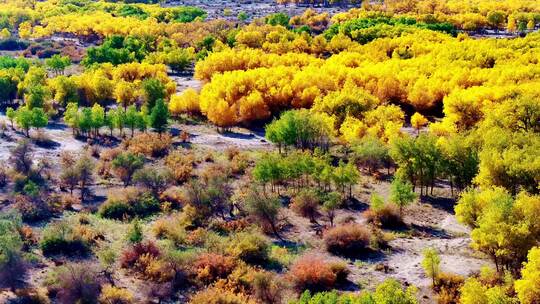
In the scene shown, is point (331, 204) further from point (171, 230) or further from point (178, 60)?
point (178, 60)

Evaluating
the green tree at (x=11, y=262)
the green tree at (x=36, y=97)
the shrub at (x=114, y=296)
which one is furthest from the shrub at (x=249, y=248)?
the green tree at (x=36, y=97)

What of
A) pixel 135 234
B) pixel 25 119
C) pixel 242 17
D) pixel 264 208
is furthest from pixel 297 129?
pixel 242 17

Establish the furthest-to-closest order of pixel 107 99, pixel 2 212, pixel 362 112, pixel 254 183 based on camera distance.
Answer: pixel 107 99, pixel 362 112, pixel 254 183, pixel 2 212

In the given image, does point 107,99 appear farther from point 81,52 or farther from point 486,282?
point 486,282

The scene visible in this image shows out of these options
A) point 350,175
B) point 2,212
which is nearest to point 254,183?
point 350,175

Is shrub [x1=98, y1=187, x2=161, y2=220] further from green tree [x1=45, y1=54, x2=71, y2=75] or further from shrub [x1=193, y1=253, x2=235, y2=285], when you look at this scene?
green tree [x1=45, y1=54, x2=71, y2=75]

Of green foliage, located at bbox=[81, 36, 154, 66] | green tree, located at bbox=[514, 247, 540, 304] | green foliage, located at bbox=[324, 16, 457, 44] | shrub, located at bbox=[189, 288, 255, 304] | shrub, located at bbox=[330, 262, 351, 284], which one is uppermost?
green foliage, located at bbox=[324, 16, 457, 44]

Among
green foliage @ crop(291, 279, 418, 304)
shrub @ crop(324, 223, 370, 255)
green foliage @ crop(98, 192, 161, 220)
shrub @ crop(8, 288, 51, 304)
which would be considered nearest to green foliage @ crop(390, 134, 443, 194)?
shrub @ crop(324, 223, 370, 255)
